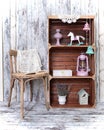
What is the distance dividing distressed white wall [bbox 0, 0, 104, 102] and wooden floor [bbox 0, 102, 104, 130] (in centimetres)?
71

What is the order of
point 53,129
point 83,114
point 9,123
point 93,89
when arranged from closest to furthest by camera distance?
point 53,129 < point 9,123 < point 83,114 < point 93,89

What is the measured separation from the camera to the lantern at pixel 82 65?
10.5 feet

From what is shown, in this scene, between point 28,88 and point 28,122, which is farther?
point 28,88

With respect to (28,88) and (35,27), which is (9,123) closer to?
(28,88)

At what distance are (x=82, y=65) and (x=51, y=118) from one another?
93 cm

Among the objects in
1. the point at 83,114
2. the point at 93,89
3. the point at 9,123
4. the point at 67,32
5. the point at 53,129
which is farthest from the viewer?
the point at 67,32

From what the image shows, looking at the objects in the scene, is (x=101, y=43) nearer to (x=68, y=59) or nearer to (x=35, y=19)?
(x=68, y=59)

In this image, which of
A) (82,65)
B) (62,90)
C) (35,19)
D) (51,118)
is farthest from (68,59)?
(51,118)

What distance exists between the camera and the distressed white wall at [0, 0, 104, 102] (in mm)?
3422

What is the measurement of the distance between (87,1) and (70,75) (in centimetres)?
101

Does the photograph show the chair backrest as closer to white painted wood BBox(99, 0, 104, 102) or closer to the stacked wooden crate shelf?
the stacked wooden crate shelf

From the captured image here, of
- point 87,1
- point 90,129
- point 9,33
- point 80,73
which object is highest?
point 87,1

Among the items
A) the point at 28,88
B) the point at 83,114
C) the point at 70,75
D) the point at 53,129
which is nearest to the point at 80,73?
the point at 70,75

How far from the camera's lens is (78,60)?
332 cm
